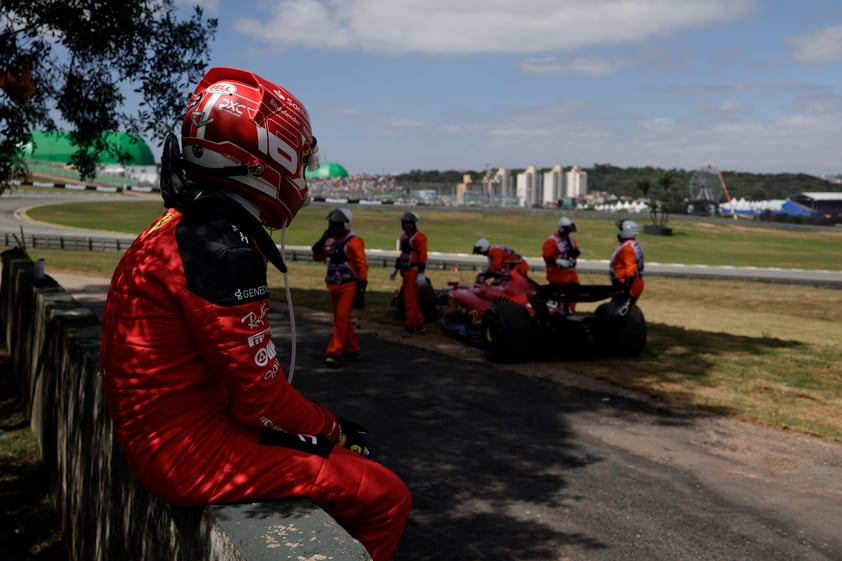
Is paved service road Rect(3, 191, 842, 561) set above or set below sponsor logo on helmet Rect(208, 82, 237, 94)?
below

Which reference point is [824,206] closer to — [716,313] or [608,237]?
[608,237]

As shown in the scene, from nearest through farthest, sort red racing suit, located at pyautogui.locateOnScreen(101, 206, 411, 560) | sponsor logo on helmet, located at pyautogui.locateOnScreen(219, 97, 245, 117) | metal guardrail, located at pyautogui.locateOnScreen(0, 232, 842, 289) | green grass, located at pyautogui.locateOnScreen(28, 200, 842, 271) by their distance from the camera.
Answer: red racing suit, located at pyautogui.locateOnScreen(101, 206, 411, 560), sponsor logo on helmet, located at pyautogui.locateOnScreen(219, 97, 245, 117), metal guardrail, located at pyautogui.locateOnScreen(0, 232, 842, 289), green grass, located at pyautogui.locateOnScreen(28, 200, 842, 271)

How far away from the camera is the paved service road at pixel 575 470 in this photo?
4.91 m

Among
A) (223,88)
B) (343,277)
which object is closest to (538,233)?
(343,277)

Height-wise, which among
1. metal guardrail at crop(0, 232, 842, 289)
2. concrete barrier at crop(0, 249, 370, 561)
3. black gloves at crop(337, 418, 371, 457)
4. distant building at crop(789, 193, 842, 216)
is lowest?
metal guardrail at crop(0, 232, 842, 289)

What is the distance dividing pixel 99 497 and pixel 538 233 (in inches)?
2145

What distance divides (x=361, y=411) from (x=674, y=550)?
147 inches

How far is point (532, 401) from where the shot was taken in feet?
→ 27.9

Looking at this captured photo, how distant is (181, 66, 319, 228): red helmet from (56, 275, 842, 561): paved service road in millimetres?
2856

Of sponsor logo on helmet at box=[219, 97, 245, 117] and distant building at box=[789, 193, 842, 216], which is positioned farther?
distant building at box=[789, 193, 842, 216]

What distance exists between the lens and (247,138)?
2516 millimetres

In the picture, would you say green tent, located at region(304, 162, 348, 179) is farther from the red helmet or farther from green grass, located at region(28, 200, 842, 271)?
the red helmet

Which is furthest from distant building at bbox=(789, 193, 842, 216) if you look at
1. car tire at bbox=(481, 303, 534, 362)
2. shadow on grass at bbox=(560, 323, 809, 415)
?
car tire at bbox=(481, 303, 534, 362)

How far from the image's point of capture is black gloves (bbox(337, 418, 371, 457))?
108 inches
